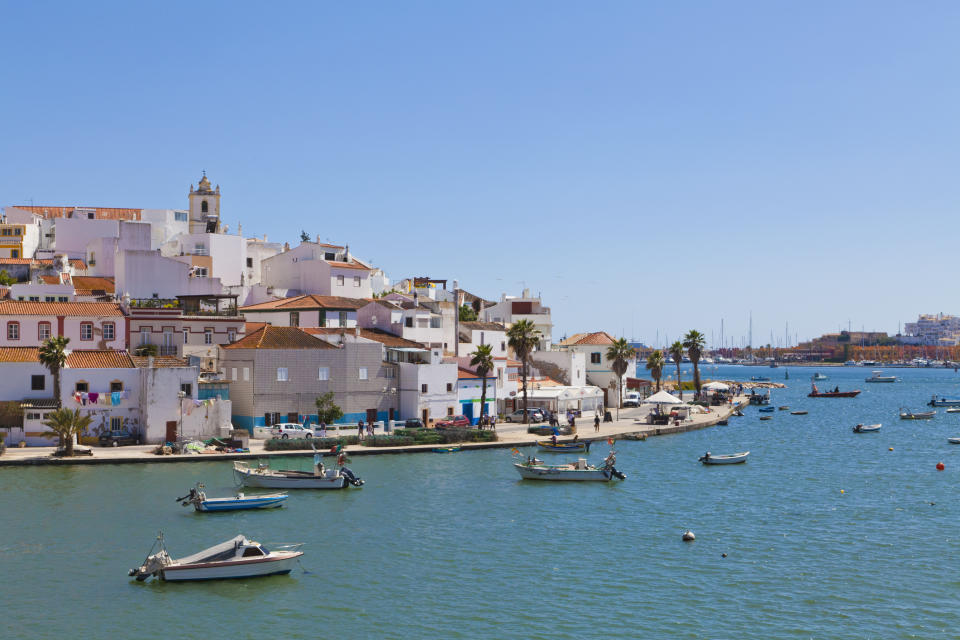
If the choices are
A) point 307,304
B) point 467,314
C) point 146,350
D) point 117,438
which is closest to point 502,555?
point 117,438

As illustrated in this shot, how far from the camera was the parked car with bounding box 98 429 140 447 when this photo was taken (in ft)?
204

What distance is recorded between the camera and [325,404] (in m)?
70.6

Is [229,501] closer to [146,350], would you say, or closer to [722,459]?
[146,350]

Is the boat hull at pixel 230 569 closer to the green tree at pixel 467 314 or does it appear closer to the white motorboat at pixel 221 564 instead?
the white motorboat at pixel 221 564

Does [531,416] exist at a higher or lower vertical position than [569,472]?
higher

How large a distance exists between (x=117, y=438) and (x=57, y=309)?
45.2 ft

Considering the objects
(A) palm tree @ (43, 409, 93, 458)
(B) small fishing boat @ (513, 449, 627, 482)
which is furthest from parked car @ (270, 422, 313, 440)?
(B) small fishing boat @ (513, 449, 627, 482)

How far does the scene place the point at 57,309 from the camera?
229 ft

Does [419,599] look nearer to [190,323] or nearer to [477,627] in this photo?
[477,627]

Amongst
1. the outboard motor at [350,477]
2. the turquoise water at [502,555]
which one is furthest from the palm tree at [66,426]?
the outboard motor at [350,477]

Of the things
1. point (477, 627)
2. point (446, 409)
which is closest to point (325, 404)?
point (446, 409)

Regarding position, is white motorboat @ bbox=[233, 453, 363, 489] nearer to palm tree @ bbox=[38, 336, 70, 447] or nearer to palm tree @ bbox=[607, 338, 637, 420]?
palm tree @ bbox=[38, 336, 70, 447]

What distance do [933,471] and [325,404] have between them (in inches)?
1736

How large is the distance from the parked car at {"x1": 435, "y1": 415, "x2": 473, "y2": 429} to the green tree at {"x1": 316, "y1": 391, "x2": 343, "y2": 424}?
8.29 metres
